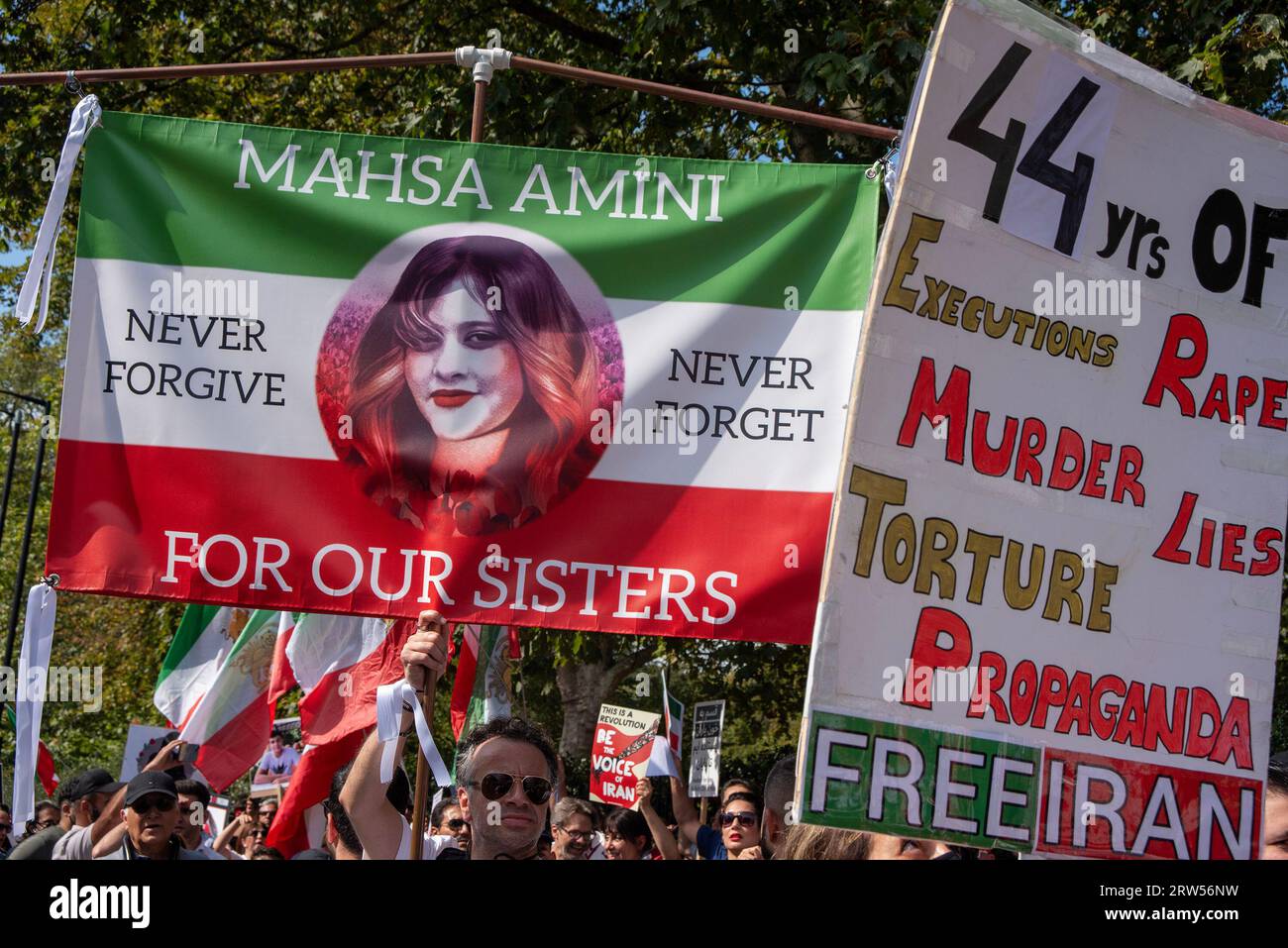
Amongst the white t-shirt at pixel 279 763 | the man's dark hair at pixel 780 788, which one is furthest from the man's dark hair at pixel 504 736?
the white t-shirt at pixel 279 763

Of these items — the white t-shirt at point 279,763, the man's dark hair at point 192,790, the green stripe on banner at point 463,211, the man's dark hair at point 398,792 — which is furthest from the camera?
the white t-shirt at point 279,763

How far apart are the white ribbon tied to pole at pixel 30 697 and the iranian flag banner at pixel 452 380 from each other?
0.15 metres

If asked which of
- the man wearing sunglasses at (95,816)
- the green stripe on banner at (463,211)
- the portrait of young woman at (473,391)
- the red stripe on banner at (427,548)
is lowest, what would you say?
the man wearing sunglasses at (95,816)

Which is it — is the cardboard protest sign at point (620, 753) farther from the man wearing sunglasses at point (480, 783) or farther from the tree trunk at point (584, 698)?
the tree trunk at point (584, 698)

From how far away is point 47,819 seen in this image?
1012 cm

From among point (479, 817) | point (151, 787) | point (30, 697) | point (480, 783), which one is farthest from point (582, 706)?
A: point (30, 697)

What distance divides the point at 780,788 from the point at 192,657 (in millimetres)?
4521

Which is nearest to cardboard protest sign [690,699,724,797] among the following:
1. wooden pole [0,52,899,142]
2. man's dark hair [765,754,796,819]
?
man's dark hair [765,754,796,819]

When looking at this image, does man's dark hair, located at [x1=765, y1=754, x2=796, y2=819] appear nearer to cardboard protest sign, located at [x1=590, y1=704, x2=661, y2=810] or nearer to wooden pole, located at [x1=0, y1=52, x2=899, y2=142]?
wooden pole, located at [x1=0, y1=52, x2=899, y2=142]

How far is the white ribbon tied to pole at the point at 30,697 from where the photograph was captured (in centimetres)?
429
